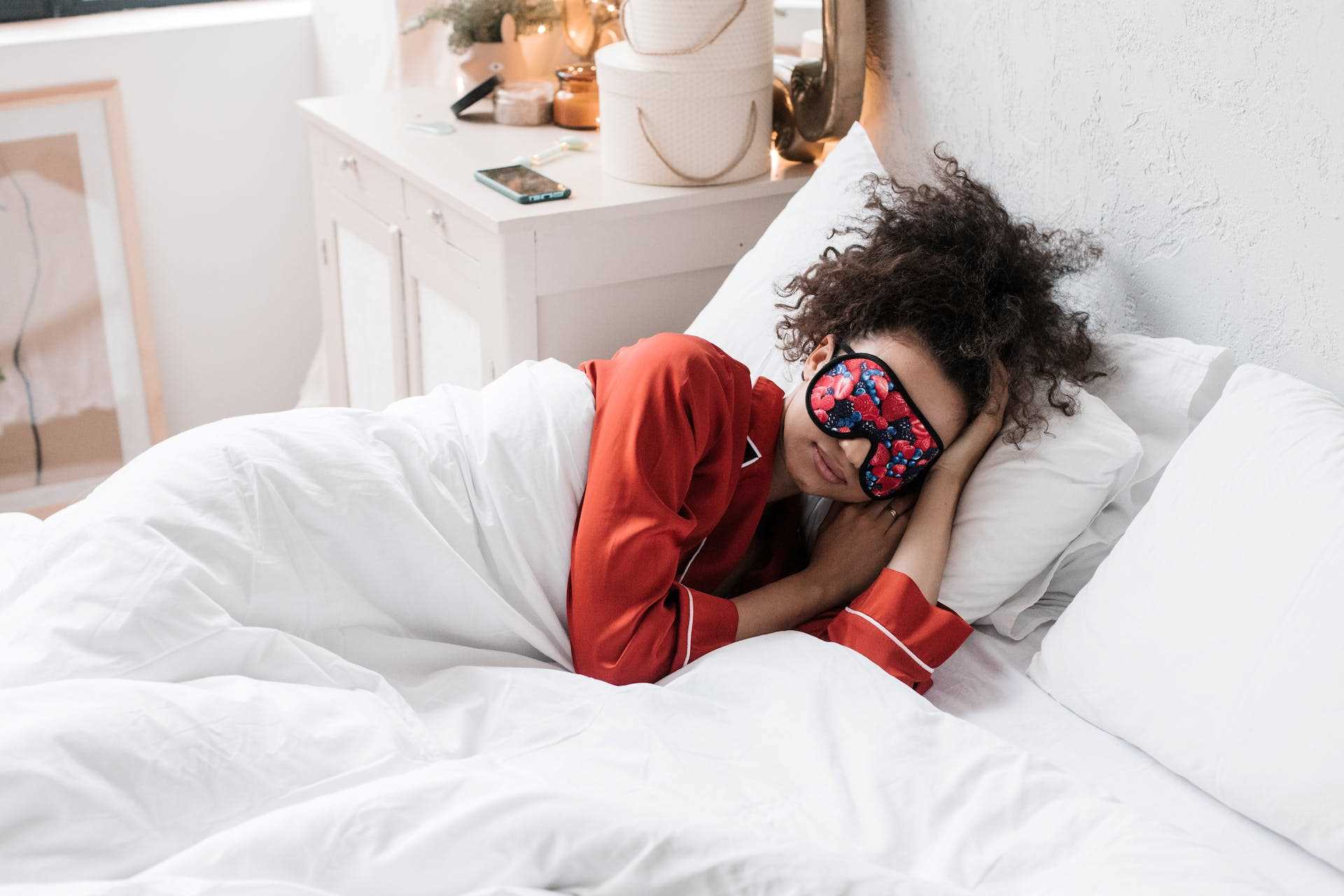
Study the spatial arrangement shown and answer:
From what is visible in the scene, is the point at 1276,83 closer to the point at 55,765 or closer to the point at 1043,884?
the point at 1043,884

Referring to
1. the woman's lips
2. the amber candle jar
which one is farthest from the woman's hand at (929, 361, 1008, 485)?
the amber candle jar

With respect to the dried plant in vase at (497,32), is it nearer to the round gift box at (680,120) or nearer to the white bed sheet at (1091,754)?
the round gift box at (680,120)

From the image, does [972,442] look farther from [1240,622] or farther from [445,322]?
[445,322]

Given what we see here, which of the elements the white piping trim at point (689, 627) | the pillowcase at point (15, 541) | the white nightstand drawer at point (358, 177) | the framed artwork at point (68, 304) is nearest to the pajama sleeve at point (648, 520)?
the white piping trim at point (689, 627)

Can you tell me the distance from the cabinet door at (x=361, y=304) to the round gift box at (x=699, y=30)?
58cm

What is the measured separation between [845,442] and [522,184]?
767 mm

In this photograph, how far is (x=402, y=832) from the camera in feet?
2.78

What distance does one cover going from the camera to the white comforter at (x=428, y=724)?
33.1 inches

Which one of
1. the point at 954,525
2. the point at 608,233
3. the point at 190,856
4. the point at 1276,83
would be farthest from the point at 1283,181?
the point at 190,856

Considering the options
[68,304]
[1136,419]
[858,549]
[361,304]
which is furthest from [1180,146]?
[68,304]

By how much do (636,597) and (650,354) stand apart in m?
0.26

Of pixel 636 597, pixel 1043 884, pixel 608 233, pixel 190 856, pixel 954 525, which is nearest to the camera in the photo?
pixel 190 856

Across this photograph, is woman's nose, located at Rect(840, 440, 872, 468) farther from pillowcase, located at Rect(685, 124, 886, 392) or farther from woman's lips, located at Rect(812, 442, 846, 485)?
pillowcase, located at Rect(685, 124, 886, 392)

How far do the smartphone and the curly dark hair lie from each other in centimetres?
50
